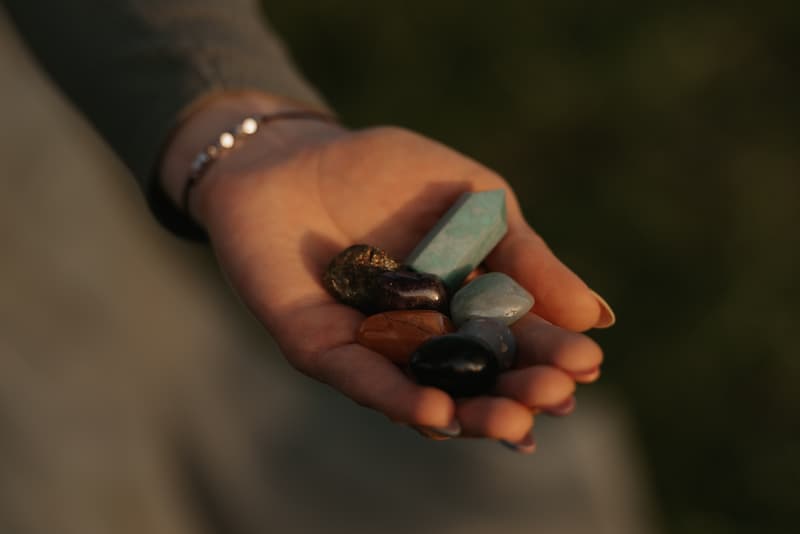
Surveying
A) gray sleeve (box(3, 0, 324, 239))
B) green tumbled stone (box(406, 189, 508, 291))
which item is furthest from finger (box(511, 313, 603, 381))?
gray sleeve (box(3, 0, 324, 239))

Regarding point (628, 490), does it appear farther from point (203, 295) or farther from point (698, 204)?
point (203, 295)

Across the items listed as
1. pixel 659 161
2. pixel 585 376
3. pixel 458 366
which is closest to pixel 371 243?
pixel 458 366

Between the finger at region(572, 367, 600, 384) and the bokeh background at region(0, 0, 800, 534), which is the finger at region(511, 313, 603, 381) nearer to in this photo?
the finger at region(572, 367, 600, 384)

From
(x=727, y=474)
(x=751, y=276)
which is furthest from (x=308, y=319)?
(x=751, y=276)

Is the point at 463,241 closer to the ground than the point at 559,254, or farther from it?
farther from it

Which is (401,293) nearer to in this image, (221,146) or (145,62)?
(221,146)

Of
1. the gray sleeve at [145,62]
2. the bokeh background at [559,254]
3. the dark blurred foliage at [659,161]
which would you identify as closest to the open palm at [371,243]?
the gray sleeve at [145,62]
